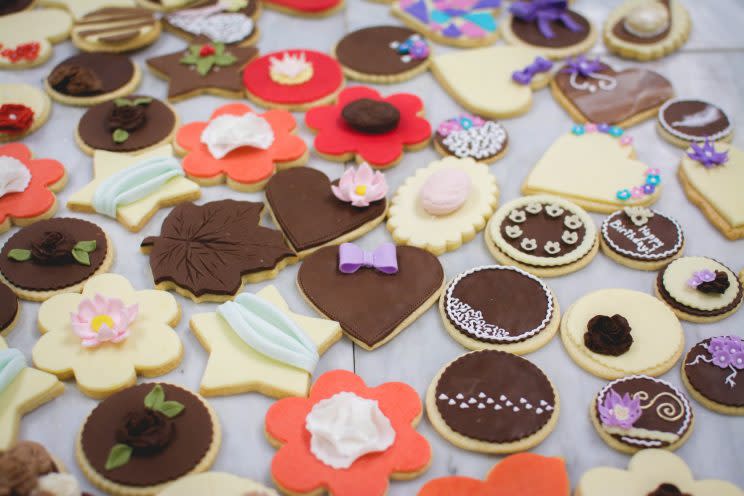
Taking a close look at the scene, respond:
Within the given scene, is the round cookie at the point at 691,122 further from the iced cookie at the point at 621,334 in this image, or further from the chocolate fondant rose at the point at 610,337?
the chocolate fondant rose at the point at 610,337

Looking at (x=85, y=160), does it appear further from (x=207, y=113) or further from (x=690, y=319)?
(x=690, y=319)

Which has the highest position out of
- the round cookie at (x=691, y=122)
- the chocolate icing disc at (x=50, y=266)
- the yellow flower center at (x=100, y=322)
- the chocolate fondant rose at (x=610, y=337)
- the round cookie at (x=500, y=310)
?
the round cookie at (x=691, y=122)

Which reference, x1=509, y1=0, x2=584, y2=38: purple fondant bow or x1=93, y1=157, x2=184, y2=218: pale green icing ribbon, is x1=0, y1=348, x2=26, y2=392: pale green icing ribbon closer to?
x1=93, y1=157, x2=184, y2=218: pale green icing ribbon

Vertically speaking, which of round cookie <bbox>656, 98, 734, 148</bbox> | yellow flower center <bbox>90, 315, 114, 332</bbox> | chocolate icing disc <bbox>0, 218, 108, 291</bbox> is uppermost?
round cookie <bbox>656, 98, 734, 148</bbox>

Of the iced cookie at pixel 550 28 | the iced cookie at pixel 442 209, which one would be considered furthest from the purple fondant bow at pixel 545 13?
the iced cookie at pixel 442 209

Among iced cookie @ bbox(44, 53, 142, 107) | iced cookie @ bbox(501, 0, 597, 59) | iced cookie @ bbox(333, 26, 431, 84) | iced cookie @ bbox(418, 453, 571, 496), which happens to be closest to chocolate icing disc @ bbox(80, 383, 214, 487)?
iced cookie @ bbox(418, 453, 571, 496)

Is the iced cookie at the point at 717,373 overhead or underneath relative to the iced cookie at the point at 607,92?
underneath
